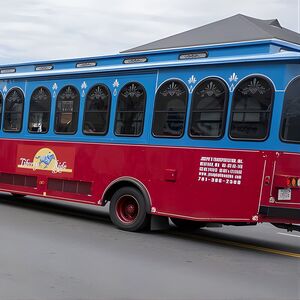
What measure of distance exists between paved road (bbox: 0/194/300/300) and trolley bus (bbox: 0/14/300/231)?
58cm

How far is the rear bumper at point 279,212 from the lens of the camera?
7789 mm

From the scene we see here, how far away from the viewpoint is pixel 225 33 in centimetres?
3064

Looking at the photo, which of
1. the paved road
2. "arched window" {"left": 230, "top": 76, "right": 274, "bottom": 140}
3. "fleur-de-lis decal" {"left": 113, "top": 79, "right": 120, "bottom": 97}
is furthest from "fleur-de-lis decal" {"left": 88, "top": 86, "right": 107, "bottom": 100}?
"arched window" {"left": 230, "top": 76, "right": 274, "bottom": 140}

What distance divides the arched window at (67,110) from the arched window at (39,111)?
338mm

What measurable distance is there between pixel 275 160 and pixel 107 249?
9.36 feet

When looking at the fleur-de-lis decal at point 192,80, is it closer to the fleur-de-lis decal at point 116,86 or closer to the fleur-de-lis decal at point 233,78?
the fleur-de-lis decal at point 233,78

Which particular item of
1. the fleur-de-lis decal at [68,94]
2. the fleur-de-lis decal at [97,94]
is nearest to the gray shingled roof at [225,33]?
the fleur-de-lis decal at [68,94]

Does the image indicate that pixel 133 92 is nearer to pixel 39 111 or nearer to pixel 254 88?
pixel 254 88

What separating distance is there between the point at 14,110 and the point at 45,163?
180cm

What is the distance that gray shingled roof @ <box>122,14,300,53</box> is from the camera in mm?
28688

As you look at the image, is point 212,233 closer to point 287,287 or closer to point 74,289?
point 287,287

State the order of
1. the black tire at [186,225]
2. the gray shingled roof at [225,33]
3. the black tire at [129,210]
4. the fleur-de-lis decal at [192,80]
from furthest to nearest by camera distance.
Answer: the gray shingled roof at [225,33], the black tire at [186,225], the black tire at [129,210], the fleur-de-lis decal at [192,80]

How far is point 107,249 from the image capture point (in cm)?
780

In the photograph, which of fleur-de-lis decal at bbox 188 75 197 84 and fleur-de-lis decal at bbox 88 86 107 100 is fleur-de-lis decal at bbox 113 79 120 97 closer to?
fleur-de-lis decal at bbox 88 86 107 100
